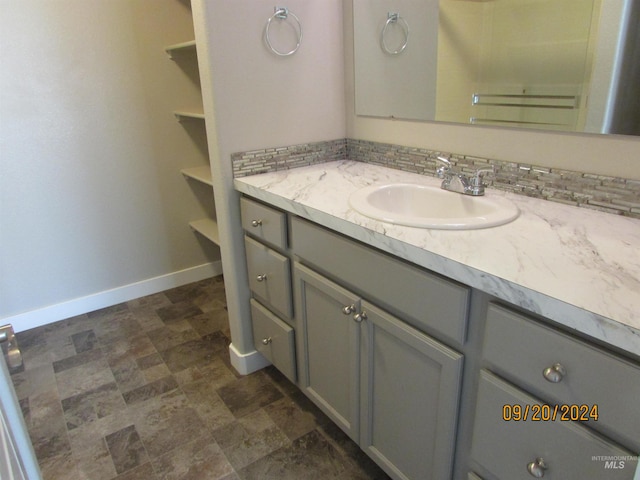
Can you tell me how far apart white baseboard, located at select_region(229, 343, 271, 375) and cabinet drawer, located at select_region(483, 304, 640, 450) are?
51.1 inches

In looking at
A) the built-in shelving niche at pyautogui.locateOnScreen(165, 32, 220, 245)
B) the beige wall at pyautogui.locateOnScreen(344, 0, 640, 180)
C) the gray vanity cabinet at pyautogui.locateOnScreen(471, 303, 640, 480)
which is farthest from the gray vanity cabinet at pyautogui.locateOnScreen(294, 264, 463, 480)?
the built-in shelving niche at pyautogui.locateOnScreen(165, 32, 220, 245)

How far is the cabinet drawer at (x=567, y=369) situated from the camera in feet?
2.43

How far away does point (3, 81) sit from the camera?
2182mm

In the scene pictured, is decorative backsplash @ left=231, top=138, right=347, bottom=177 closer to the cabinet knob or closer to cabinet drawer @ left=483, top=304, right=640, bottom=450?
the cabinet knob

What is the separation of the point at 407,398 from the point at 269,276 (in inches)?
28.7

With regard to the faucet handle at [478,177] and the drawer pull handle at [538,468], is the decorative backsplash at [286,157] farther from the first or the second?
the drawer pull handle at [538,468]

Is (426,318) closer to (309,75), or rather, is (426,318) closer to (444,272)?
(444,272)

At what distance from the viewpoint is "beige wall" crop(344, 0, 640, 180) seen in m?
1.19

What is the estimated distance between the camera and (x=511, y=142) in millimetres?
1422

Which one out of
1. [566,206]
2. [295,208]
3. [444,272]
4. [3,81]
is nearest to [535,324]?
[444,272]

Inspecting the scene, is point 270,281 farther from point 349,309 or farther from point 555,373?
point 555,373

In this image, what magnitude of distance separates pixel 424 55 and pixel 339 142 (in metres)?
0.52

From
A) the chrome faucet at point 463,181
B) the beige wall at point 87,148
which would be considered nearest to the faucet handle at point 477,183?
A: the chrome faucet at point 463,181

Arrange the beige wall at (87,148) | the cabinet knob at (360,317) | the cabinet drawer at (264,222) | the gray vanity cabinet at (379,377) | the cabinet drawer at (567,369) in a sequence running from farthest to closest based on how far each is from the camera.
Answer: the beige wall at (87,148), the cabinet drawer at (264,222), the cabinet knob at (360,317), the gray vanity cabinet at (379,377), the cabinet drawer at (567,369)
